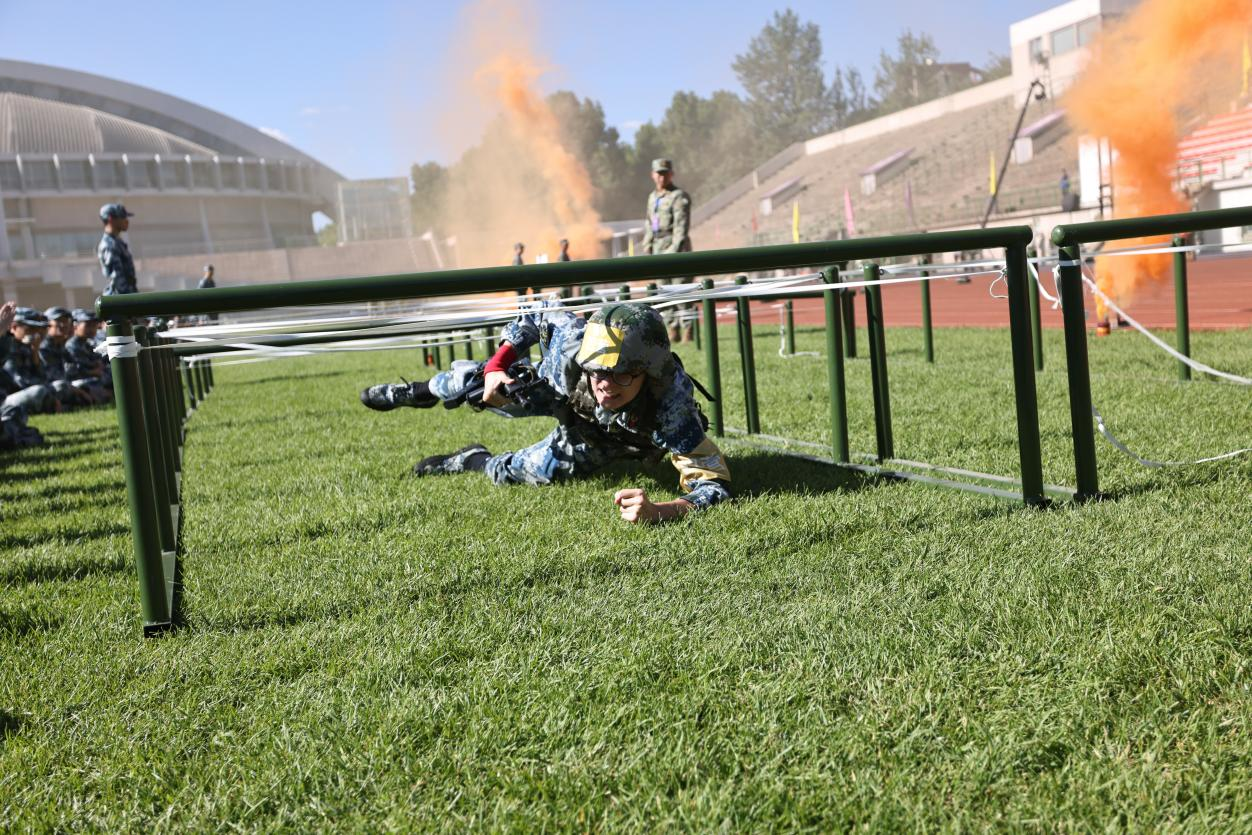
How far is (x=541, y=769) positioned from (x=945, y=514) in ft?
7.62

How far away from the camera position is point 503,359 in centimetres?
511

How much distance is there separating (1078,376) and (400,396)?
3.21 m

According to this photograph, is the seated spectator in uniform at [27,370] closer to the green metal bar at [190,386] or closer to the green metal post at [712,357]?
the green metal bar at [190,386]

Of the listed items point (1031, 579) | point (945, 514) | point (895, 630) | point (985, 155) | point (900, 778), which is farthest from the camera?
point (985, 155)

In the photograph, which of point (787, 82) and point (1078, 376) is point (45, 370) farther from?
point (787, 82)

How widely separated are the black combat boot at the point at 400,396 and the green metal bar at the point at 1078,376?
294 cm

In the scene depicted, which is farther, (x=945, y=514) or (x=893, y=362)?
(x=893, y=362)

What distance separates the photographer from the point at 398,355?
17.6 metres

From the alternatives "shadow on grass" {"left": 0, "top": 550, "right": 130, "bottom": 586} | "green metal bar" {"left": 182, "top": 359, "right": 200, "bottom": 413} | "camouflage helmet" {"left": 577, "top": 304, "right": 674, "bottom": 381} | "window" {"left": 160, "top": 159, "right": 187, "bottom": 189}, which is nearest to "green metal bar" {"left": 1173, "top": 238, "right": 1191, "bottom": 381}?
"camouflage helmet" {"left": 577, "top": 304, "right": 674, "bottom": 381}

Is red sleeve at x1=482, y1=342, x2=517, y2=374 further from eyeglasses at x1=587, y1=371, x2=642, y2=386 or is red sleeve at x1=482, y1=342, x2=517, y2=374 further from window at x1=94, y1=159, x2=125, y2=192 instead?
window at x1=94, y1=159, x2=125, y2=192

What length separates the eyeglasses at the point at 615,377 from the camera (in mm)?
4406

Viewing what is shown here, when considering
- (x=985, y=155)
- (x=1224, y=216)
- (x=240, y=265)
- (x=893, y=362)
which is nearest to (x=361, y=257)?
(x=240, y=265)

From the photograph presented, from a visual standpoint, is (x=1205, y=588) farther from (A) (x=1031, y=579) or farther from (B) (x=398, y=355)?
(B) (x=398, y=355)

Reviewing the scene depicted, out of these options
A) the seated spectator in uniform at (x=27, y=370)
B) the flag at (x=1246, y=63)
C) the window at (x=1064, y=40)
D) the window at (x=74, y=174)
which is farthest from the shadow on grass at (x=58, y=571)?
the window at (x=74, y=174)
